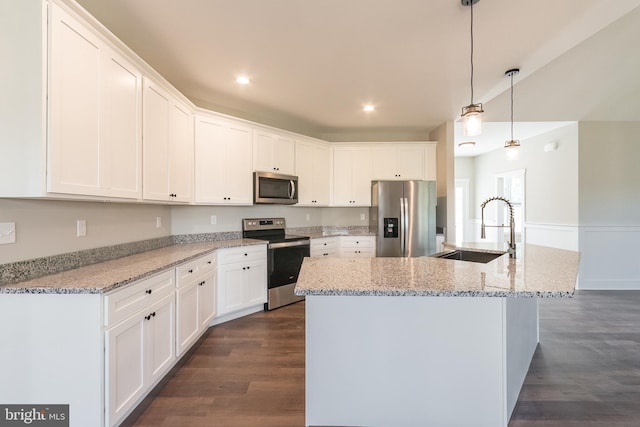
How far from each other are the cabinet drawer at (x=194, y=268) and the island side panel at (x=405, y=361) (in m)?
1.24

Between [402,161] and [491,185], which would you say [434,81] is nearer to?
[402,161]

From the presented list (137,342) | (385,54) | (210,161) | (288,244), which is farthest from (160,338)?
(385,54)

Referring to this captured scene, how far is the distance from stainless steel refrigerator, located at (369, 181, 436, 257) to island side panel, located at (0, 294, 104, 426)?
3.41 metres

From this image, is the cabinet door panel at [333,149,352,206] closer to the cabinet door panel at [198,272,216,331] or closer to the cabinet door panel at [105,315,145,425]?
the cabinet door panel at [198,272,216,331]

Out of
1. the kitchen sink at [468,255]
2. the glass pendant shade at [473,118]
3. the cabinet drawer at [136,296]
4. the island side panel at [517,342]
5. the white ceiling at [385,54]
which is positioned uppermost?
the white ceiling at [385,54]

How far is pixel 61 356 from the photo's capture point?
1.42m

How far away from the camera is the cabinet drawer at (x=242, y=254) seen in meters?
3.03

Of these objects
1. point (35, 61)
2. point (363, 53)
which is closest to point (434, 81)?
point (363, 53)

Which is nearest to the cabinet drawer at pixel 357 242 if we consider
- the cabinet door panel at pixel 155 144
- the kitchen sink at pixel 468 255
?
the kitchen sink at pixel 468 255

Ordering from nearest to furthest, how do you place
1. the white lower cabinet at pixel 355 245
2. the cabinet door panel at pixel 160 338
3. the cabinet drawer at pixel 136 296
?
the cabinet drawer at pixel 136 296 < the cabinet door panel at pixel 160 338 < the white lower cabinet at pixel 355 245

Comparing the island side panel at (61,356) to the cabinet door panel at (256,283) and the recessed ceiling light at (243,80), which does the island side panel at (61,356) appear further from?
the recessed ceiling light at (243,80)

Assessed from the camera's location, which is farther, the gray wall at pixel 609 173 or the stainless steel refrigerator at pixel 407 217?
the gray wall at pixel 609 173

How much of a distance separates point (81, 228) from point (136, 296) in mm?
725

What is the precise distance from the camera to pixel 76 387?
144 centimetres
